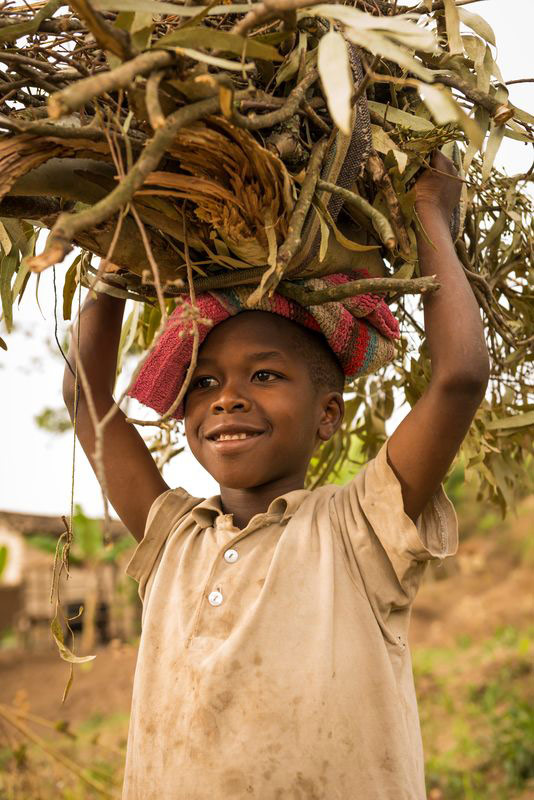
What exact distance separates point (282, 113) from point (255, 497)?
79 cm

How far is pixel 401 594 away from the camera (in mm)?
1594

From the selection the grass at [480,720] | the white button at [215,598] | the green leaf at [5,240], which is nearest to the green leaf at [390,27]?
the green leaf at [5,240]

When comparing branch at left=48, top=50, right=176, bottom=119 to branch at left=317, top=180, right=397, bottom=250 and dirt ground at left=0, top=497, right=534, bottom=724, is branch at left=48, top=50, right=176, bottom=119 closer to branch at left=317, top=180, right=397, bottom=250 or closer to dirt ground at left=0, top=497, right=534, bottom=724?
branch at left=317, top=180, right=397, bottom=250

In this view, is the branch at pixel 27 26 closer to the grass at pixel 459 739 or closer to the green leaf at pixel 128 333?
the green leaf at pixel 128 333

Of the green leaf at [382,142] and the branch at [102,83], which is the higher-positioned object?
the green leaf at [382,142]

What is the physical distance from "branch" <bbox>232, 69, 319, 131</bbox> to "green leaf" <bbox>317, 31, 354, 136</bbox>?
17cm

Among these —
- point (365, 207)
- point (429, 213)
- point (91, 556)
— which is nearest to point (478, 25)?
point (429, 213)

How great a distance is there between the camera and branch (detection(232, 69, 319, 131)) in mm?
1208

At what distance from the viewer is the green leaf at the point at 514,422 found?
6.86ft

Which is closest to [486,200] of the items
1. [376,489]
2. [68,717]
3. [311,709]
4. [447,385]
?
[447,385]

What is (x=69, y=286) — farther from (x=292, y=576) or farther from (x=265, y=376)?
(x=292, y=576)

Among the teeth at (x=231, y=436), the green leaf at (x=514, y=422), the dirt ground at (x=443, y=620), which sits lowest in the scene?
the dirt ground at (x=443, y=620)

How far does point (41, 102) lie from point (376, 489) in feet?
2.82

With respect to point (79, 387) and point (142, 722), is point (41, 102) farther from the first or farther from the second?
point (142, 722)
